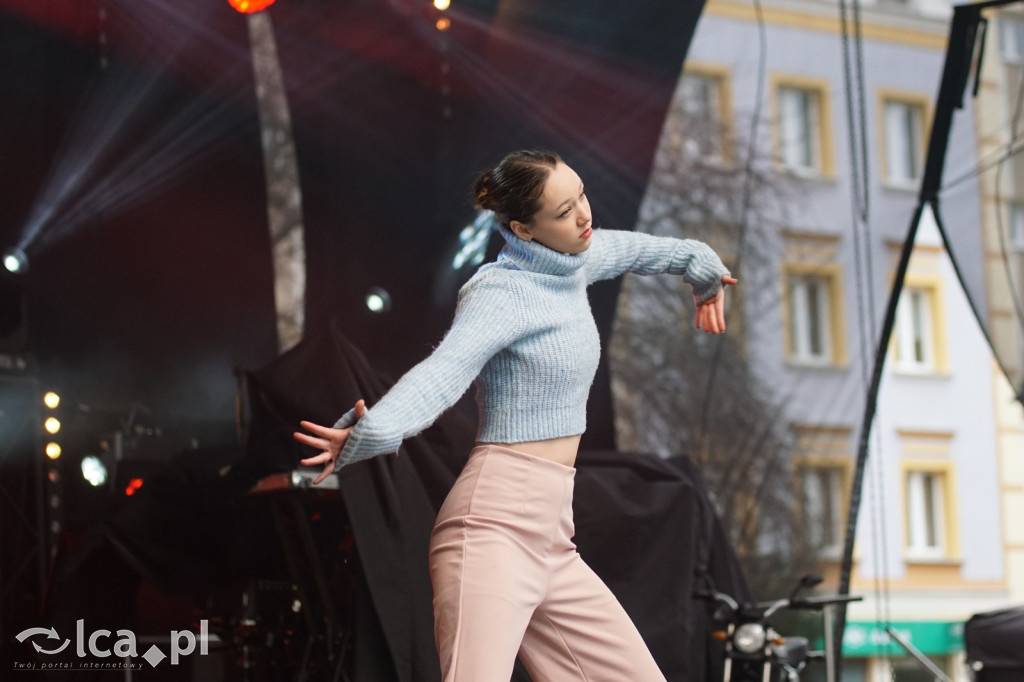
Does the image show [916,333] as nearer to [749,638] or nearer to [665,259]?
[749,638]

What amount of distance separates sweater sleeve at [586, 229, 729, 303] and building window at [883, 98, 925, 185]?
5.81m

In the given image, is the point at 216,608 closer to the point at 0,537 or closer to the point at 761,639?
the point at 0,537

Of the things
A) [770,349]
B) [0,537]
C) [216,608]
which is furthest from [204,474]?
[770,349]

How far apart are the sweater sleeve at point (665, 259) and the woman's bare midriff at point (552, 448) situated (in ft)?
1.38

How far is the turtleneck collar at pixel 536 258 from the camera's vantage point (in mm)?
2461

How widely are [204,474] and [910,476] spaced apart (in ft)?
20.3

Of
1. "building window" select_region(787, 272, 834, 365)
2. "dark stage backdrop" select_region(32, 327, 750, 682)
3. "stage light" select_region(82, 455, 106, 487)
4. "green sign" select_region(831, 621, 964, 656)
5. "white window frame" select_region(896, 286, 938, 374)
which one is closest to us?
"dark stage backdrop" select_region(32, 327, 750, 682)

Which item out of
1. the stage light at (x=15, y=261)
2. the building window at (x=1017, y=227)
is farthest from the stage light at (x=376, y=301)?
the building window at (x=1017, y=227)

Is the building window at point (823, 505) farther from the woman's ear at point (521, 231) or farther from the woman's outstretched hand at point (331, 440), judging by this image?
the woman's outstretched hand at point (331, 440)

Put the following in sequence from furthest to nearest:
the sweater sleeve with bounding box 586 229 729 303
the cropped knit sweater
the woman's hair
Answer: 1. the sweater sleeve with bounding box 586 229 729 303
2. the woman's hair
3. the cropped knit sweater

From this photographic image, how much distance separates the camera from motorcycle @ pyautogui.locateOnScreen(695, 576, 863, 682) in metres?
4.07

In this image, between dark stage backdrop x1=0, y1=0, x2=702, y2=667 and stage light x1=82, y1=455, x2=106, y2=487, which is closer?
stage light x1=82, y1=455, x2=106, y2=487

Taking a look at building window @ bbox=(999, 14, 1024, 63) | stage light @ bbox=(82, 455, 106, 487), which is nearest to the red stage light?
stage light @ bbox=(82, 455, 106, 487)

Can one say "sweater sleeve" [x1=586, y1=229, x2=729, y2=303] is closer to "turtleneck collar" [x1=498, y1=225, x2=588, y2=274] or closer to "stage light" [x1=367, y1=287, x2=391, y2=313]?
"turtleneck collar" [x1=498, y1=225, x2=588, y2=274]
